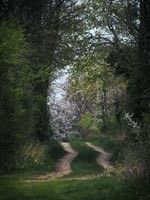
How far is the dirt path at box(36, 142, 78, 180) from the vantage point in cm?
2425

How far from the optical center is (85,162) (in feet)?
97.6

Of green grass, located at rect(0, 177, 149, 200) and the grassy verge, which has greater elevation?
the grassy verge

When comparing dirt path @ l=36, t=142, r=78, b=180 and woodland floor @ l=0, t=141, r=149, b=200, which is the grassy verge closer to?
dirt path @ l=36, t=142, r=78, b=180

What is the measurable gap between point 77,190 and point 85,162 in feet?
42.0

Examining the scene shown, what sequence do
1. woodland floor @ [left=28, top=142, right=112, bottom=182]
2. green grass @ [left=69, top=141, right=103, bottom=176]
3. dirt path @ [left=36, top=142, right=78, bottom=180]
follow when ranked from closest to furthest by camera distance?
1. woodland floor @ [left=28, top=142, right=112, bottom=182]
2. dirt path @ [left=36, top=142, right=78, bottom=180]
3. green grass @ [left=69, top=141, right=103, bottom=176]

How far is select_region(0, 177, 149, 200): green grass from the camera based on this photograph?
1516 cm

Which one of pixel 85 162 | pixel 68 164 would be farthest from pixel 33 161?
pixel 85 162

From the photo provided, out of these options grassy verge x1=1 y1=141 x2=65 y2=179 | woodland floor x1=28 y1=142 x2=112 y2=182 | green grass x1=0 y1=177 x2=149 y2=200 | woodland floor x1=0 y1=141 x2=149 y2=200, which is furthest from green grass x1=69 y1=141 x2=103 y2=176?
green grass x1=0 y1=177 x2=149 y2=200

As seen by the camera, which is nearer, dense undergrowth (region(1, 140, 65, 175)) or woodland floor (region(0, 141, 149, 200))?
woodland floor (region(0, 141, 149, 200))

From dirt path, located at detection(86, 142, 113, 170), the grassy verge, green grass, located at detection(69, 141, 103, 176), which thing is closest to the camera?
the grassy verge

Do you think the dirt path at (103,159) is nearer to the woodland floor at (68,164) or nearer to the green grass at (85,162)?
the woodland floor at (68,164)

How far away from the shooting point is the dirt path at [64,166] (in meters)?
24.2

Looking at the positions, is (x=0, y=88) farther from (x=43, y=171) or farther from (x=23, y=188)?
(x=43, y=171)

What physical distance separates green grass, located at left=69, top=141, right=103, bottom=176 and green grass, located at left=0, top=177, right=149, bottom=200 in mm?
6389
